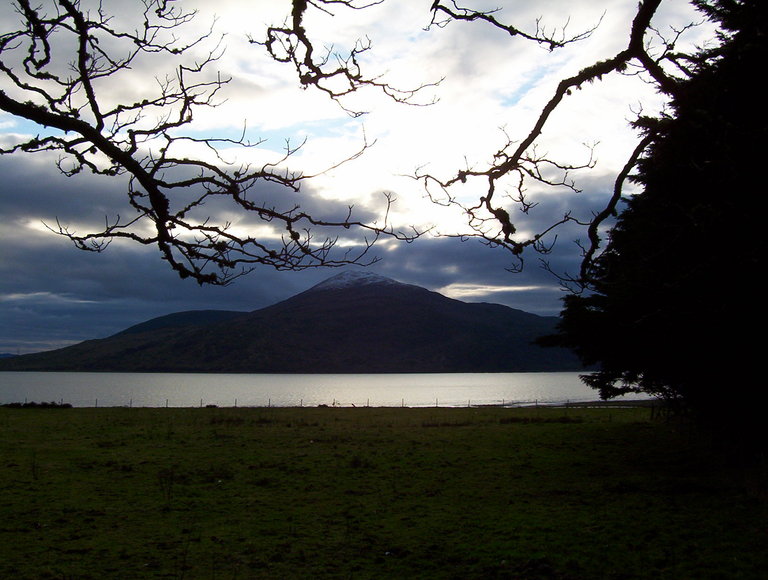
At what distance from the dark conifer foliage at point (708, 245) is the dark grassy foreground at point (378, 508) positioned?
10.9 ft

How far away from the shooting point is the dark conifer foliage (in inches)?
366

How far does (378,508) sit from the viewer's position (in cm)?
1517

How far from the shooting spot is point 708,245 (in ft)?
44.7

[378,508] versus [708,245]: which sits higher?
[708,245]

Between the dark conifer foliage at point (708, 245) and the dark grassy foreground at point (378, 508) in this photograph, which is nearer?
the dark conifer foliage at point (708, 245)

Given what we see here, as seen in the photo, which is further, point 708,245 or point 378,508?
point 378,508

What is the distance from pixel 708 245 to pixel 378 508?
9615 millimetres

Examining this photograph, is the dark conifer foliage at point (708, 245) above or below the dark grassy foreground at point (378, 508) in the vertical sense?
above

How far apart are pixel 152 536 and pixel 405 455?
12019mm

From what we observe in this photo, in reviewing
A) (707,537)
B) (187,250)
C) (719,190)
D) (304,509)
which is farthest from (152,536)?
(719,190)

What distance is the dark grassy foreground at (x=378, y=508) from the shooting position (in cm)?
1077

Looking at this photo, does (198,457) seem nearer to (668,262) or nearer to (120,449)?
(120,449)

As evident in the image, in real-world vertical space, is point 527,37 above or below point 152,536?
above

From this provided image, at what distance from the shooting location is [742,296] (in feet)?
39.9
